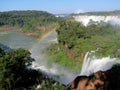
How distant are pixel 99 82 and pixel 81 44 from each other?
Result: 25.7 metres

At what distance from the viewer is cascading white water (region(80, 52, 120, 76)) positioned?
35438 mm

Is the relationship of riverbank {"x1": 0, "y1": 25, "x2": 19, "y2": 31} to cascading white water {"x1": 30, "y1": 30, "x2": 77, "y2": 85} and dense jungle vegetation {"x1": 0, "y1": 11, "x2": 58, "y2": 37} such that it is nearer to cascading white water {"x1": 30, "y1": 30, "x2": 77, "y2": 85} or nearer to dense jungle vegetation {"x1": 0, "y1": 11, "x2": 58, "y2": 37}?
dense jungle vegetation {"x1": 0, "y1": 11, "x2": 58, "y2": 37}

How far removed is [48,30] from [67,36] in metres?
49.2

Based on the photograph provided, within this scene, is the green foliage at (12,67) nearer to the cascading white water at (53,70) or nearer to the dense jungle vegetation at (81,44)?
the cascading white water at (53,70)

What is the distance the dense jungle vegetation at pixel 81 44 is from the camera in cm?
4091

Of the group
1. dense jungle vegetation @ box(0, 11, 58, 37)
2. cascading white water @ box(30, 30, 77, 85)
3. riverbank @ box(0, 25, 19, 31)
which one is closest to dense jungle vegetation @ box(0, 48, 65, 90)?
cascading white water @ box(30, 30, 77, 85)

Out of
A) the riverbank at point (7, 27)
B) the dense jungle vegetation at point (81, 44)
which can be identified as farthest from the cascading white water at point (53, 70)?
the riverbank at point (7, 27)

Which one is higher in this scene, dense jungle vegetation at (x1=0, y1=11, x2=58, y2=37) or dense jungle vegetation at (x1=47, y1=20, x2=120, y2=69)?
dense jungle vegetation at (x1=47, y1=20, x2=120, y2=69)

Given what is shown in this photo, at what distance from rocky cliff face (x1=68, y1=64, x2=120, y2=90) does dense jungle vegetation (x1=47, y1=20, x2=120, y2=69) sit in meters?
15.7

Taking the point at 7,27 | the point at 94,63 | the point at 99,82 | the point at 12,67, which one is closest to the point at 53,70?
the point at 94,63

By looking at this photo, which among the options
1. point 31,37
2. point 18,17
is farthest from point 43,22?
point 18,17

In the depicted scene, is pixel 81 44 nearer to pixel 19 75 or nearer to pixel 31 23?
pixel 19 75

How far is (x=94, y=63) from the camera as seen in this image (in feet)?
128

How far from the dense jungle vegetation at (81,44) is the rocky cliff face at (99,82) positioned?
15736 millimetres
